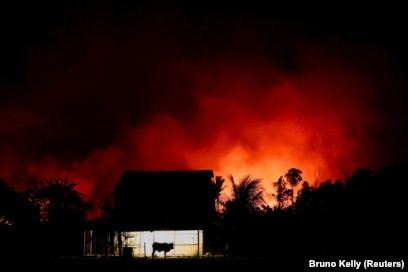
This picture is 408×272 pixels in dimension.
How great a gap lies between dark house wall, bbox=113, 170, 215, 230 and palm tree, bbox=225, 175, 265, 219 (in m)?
2.51

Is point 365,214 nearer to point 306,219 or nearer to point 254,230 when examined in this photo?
point 306,219

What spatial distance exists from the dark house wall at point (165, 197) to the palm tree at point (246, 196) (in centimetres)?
251

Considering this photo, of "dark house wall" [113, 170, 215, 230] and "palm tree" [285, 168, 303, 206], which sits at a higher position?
"palm tree" [285, 168, 303, 206]

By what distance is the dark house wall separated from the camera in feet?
121

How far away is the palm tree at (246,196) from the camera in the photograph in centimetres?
3441

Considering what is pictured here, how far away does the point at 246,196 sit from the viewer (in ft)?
115

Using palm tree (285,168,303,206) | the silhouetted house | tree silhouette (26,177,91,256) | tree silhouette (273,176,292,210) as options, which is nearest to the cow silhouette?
the silhouetted house

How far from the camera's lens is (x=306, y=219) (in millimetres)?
26562

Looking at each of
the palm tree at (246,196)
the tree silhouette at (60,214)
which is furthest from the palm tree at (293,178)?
the tree silhouette at (60,214)

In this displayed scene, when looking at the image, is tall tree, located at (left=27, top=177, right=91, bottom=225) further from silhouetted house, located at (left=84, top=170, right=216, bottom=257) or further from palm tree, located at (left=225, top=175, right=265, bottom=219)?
palm tree, located at (left=225, top=175, right=265, bottom=219)

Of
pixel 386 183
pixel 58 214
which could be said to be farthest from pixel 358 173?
pixel 58 214

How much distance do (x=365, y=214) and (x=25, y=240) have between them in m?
16.4

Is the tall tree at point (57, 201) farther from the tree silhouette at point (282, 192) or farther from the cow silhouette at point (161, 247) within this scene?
the tree silhouette at point (282, 192)

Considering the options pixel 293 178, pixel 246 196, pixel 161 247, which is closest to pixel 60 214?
pixel 161 247
